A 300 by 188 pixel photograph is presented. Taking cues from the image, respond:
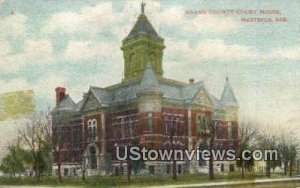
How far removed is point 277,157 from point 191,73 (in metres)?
0.61

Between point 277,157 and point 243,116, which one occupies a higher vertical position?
point 243,116

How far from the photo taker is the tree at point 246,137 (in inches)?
109

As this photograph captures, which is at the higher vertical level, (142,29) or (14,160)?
(142,29)

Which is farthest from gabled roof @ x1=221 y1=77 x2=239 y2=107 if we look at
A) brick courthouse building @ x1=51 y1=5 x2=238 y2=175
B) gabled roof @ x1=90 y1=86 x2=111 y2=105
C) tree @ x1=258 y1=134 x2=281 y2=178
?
gabled roof @ x1=90 y1=86 x2=111 y2=105

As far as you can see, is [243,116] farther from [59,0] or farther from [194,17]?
[59,0]

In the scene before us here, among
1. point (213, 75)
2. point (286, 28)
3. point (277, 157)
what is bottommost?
point (277, 157)

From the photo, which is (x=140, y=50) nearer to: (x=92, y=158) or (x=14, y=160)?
(x=92, y=158)

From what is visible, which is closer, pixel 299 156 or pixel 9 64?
pixel 9 64

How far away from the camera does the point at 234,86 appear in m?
2.75

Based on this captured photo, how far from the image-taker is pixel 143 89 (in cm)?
270

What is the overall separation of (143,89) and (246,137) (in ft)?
1.87

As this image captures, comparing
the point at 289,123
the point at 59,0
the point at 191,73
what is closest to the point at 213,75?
the point at 191,73

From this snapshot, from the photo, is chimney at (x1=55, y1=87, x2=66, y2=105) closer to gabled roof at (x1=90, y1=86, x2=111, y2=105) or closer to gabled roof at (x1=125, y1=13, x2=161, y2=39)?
gabled roof at (x1=90, y1=86, x2=111, y2=105)

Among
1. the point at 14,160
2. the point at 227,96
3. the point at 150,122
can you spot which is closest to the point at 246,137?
the point at 227,96
